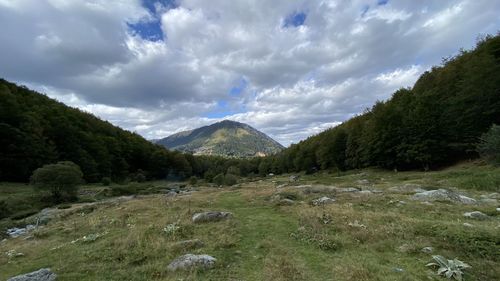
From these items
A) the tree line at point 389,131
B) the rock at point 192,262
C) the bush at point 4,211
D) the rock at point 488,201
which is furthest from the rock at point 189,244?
the tree line at point 389,131

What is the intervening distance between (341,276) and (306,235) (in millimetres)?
4771

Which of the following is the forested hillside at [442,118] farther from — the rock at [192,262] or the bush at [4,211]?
the bush at [4,211]

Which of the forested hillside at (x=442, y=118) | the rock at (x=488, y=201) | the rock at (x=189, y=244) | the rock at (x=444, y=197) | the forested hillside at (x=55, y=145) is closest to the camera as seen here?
the rock at (x=189, y=244)

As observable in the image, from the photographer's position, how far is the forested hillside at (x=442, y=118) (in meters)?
44.6

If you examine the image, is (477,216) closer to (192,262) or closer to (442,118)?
(192,262)

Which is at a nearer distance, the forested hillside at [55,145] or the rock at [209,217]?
the rock at [209,217]

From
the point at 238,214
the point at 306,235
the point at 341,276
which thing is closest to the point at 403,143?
the point at 238,214

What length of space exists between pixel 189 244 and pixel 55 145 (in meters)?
85.2

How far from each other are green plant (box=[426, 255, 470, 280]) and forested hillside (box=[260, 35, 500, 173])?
148 ft

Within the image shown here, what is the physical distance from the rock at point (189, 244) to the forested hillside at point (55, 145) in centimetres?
6830

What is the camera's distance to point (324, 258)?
409 inches

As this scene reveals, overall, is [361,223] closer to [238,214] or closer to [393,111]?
[238,214]

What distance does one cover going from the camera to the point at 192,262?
10.0m

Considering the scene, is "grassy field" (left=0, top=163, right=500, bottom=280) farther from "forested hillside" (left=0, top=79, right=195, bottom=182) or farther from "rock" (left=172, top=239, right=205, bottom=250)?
"forested hillside" (left=0, top=79, right=195, bottom=182)
